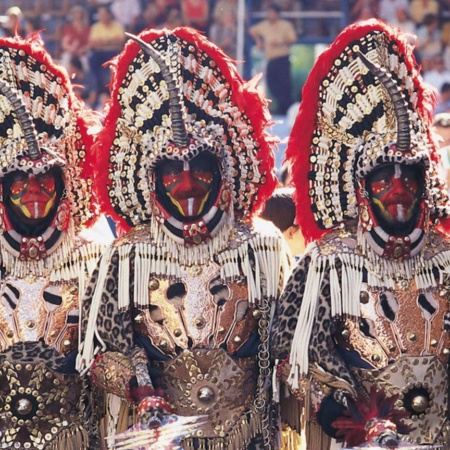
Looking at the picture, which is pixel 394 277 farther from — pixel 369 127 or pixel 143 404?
pixel 143 404

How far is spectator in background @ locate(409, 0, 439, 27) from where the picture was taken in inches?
583

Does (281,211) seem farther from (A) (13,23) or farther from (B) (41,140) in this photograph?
(A) (13,23)

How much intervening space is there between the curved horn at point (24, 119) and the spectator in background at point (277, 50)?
7.22 m

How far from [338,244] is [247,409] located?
87cm

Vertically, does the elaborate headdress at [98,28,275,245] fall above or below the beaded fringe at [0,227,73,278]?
above

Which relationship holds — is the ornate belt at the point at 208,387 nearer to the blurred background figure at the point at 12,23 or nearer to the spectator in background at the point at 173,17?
the blurred background figure at the point at 12,23

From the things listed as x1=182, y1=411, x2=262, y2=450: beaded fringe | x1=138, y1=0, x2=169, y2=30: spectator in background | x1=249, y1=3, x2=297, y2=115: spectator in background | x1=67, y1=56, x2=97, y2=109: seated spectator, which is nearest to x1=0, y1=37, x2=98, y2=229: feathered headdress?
x1=182, y1=411, x2=262, y2=450: beaded fringe

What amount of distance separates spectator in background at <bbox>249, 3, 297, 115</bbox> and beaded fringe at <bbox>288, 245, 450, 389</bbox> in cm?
745

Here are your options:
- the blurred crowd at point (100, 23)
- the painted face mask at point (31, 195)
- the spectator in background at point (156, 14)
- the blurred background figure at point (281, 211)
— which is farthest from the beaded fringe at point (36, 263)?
the spectator in background at point (156, 14)

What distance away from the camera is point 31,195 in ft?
22.7

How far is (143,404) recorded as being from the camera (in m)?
6.43

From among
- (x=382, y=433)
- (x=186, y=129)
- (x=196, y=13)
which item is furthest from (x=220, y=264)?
(x=196, y=13)

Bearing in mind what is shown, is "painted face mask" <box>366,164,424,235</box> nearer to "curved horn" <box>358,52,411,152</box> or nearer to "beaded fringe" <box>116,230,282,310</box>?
"curved horn" <box>358,52,411,152</box>

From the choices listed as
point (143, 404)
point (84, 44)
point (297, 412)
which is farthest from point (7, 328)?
point (84, 44)
